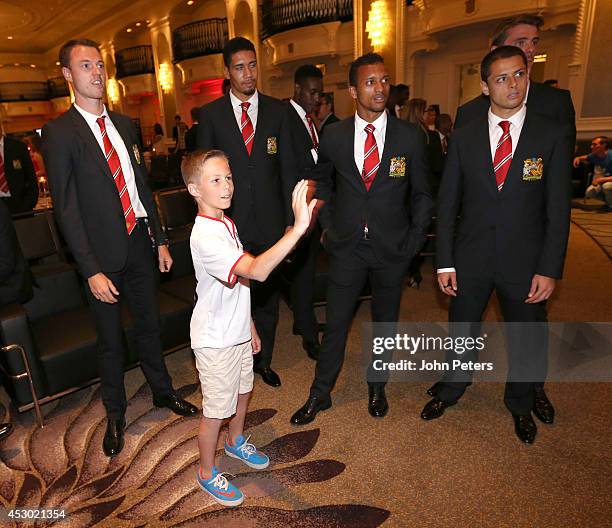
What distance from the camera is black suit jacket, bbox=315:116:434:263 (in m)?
2.31

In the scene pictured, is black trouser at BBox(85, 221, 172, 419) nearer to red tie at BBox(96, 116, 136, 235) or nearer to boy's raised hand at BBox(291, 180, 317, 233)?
red tie at BBox(96, 116, 136, 235)

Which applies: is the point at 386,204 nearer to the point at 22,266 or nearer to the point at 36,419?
the point at 22,266

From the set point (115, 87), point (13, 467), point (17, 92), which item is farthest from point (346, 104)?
point (17, 92)

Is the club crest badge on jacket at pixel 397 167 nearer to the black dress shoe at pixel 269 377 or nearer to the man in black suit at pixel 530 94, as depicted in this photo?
the man in black suit at pixel 530 94

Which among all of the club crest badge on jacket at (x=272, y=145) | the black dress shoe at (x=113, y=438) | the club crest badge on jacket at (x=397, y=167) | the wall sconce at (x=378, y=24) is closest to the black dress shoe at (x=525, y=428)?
the club crest badge on jacket at (x=397, y=167)

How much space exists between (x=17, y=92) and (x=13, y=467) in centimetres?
3149

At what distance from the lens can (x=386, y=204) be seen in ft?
7.65

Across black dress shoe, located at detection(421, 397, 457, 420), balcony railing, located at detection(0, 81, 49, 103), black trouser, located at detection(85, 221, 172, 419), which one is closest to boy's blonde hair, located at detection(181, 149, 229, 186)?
black trouser, located at detection(85, 221, 172, 419)

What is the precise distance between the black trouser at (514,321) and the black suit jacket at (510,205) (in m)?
0.07

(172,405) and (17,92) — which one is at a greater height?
(17,92)

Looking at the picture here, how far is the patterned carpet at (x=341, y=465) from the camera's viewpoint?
77.7 inches

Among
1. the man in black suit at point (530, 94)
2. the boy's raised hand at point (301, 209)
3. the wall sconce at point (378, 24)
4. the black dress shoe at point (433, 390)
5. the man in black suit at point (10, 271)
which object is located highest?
the wall sconce at point (378, 24)

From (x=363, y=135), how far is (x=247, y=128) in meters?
0.72

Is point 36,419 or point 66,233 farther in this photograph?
point 36,419
